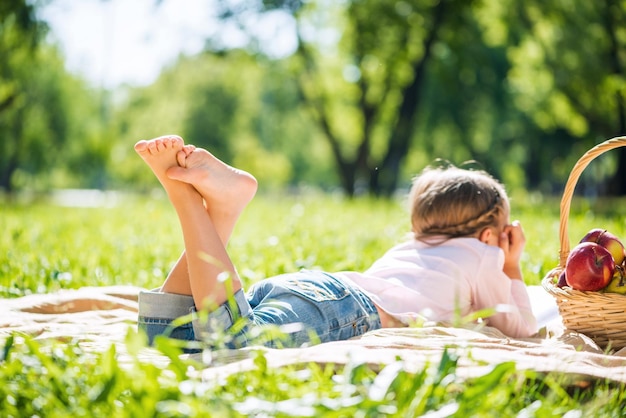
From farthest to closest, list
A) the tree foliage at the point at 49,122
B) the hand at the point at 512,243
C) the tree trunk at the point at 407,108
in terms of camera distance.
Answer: the tree foliage at the point at 49,122, the tree trunk at the point at 407,108, the hand at the point at 512,243

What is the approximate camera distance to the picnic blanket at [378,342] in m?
2.30

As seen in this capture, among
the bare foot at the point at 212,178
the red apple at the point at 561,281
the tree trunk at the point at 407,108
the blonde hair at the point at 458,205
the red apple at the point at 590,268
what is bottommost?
the red apple at the point at 561,281

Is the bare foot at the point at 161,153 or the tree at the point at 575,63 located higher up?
the tree at the point at 575,63

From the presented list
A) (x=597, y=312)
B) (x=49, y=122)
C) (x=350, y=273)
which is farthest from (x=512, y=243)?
(x=49, y=122)

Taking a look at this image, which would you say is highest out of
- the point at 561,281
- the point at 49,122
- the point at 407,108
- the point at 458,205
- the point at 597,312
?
the point at 49,122

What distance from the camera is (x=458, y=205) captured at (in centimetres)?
357

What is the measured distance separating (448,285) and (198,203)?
118 centimetres

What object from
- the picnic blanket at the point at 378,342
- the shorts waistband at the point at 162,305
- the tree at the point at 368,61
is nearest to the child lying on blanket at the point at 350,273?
the shorts waistband at the point at 162,305

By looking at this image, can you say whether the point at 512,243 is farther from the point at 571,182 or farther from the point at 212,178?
the point at 212,178

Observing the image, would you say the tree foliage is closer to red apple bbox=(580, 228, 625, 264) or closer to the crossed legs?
the crossed legs

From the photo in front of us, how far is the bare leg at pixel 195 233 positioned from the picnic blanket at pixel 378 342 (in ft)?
1.04

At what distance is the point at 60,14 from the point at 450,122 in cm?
1896

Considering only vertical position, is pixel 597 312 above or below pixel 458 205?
below

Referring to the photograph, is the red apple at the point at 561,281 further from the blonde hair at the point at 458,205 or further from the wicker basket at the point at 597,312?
the blonde hair at the point at 458,205
